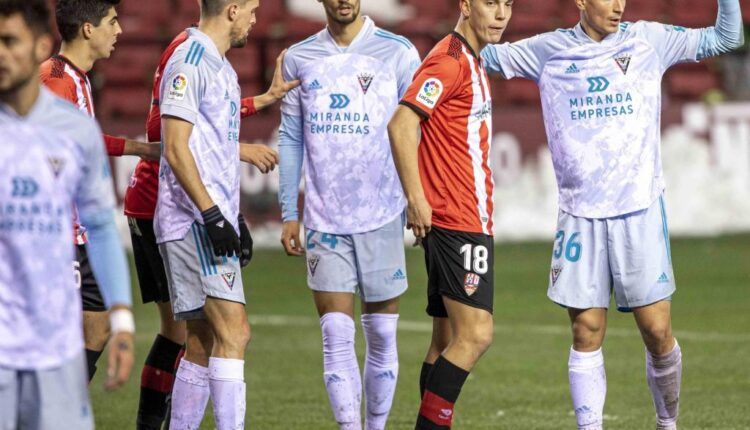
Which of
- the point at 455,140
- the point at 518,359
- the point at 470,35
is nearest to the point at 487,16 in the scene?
the point at 470,35

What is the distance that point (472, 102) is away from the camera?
5965 mm

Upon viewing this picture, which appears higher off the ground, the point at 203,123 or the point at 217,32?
the point at 217,32

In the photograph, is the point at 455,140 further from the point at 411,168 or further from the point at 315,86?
the point at 315,86

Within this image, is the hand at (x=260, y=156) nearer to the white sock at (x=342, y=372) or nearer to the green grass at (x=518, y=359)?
the white sock at (x=342, y=372)

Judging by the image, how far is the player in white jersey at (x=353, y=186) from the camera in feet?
21.5

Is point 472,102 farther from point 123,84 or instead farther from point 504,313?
point 123,84

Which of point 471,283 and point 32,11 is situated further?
point 471,283

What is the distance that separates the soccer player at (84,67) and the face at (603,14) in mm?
2259

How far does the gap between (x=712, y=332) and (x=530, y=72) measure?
5036mm

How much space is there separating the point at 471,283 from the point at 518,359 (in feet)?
13.4

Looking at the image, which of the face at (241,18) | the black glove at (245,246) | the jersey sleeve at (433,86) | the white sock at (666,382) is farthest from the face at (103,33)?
the white sock at (666,382)

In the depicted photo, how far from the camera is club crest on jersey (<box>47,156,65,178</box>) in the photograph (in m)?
3.85

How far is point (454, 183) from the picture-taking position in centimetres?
592

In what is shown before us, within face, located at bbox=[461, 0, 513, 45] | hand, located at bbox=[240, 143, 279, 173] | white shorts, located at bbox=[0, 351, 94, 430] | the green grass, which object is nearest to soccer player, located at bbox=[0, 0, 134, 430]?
white shorts, located at bbox=[0, 351, 94, 430]
